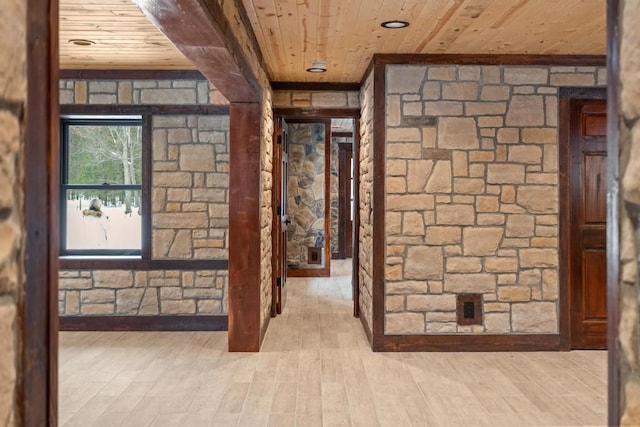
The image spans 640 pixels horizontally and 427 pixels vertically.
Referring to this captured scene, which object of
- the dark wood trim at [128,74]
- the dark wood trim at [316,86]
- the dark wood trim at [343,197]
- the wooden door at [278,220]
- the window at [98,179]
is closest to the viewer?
the dark wood trim at [128,74]

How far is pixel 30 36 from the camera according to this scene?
2.66ft

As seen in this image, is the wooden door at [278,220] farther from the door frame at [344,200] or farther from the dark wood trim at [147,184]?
the door frame at [344,200]


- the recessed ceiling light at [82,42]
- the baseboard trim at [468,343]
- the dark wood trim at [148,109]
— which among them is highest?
the recessed ceiling light at [82,42]

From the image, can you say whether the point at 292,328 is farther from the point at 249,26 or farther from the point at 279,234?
the point at 249,26

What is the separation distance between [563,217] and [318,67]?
2433 millimetres

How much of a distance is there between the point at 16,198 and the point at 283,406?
265 centimetres

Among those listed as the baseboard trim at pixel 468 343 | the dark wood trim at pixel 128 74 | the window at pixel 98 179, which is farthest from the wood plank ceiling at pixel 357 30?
the baseboard trim at pixel 468 343

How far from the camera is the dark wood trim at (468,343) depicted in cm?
435

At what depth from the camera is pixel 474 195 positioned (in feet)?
14.4

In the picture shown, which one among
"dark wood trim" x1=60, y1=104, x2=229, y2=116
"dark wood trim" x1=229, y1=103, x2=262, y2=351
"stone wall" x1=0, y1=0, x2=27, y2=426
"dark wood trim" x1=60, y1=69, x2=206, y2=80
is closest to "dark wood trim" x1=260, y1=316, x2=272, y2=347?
"dark wood trim" x1=229, y1=103, x2=262, y2=351

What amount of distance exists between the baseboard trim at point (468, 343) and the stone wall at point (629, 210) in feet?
Answer: 11.3

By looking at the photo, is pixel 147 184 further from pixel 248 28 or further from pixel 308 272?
pixel 308 272

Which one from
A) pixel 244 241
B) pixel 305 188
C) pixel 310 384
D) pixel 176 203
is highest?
pixel 305 188

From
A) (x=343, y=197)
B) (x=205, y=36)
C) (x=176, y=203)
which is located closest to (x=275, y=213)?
(x=176, y=203)
